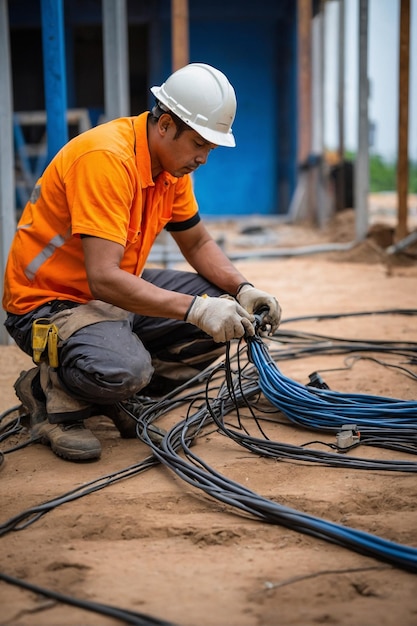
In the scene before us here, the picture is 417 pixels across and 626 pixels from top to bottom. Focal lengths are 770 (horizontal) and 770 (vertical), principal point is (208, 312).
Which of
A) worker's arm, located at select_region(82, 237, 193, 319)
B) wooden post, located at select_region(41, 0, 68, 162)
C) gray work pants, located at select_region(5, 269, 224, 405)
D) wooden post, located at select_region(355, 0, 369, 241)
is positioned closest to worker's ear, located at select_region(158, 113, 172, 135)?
worker's arm, located at select_region(82, 237, 193, 319)

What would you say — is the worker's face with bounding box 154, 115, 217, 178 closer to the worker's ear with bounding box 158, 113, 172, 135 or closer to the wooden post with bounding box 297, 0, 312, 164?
the worker's ear with bounding box 158, 113, 172, 135

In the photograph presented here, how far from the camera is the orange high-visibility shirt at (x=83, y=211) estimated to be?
9.55 ft

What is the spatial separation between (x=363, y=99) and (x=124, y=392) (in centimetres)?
603

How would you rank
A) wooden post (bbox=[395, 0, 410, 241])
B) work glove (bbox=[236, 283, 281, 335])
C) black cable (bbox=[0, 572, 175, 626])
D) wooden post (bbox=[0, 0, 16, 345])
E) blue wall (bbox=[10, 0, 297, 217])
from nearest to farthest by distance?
black cable (bbox=[0, 572, 175, 626]), work glove (bbox=[236, 283, 281, 335]), wooden post (bbox=[0, 0, 16, 345]), wooden post (bbox=[395, 0, 410, 241]), blue wall (bbox=[10, 0, 297, 217])

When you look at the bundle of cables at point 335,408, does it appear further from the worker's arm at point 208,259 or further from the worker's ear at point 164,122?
the worker's ear at point 164,122

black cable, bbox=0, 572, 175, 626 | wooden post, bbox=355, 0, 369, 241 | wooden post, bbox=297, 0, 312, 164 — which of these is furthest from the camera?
wooden post, bbox=297, 0, 312, 164

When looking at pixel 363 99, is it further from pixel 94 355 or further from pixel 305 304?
pixel 94 355

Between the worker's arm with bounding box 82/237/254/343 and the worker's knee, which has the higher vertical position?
the worker's arm with bounding box 82/237/254/343

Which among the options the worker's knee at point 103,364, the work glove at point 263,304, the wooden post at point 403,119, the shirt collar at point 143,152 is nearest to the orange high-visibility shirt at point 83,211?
the shirt collar at point 143,152

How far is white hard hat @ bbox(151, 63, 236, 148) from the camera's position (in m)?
3.04

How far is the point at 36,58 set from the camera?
13070 millimetres

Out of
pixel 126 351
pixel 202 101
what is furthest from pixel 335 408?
pixel 202 101

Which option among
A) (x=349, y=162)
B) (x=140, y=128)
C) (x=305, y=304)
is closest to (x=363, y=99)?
(x=349, y=162)

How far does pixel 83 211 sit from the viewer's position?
9.48ft
